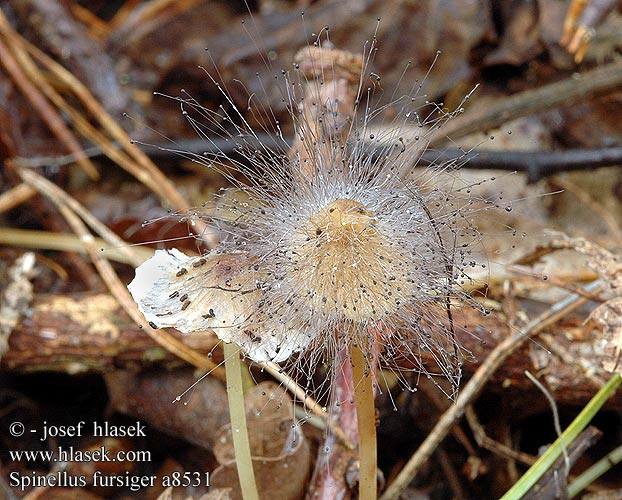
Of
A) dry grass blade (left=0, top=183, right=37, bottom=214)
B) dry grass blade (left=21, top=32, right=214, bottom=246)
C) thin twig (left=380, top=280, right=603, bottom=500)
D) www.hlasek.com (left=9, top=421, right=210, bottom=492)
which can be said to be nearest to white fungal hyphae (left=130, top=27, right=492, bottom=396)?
thin twig (left=380, top=280, right=603, bottom=500)

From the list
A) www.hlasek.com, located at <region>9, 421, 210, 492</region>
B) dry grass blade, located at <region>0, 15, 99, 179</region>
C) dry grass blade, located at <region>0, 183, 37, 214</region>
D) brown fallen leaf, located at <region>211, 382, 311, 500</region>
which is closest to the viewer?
brown fallen leaf, located at <region>211, 382, 311, 500</region>

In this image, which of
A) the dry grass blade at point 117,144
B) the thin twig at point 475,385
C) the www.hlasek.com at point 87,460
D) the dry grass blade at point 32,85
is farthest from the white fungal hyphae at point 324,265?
the dry grass blade at point 32,85

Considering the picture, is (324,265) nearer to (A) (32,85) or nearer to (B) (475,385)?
(B) (475,385)

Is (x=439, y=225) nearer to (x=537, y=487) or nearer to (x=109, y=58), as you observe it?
(x=537, y=487)

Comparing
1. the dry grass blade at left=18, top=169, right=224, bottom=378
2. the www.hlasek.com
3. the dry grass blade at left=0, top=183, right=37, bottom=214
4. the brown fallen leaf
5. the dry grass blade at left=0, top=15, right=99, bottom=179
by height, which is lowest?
the brown fallen leaf

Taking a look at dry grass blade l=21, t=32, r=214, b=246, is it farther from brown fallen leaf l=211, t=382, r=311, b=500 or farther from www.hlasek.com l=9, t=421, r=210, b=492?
brown fallen leaf l=211, t=382, r=311, b=500
